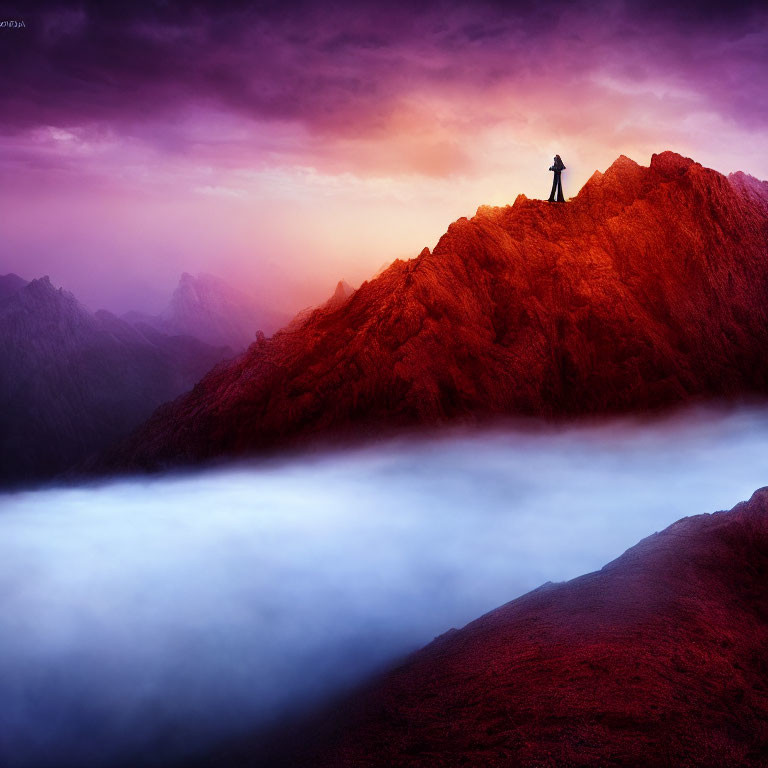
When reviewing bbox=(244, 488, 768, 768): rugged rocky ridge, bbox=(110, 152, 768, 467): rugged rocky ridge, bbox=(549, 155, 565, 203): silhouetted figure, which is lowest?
bbox=(244, 488, 768, 768): rugged rocky ridge

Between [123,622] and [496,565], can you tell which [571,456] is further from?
[123,622]

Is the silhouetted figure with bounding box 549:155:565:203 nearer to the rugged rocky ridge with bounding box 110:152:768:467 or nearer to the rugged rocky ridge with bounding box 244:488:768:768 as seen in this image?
the rugged rocky ridge with bounding box 110:152:768:467

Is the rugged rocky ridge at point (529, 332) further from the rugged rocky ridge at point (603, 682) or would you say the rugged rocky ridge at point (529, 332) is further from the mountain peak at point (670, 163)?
the rugged rocky ridge at point (603, 682)

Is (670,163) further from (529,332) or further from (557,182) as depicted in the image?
(529,332)

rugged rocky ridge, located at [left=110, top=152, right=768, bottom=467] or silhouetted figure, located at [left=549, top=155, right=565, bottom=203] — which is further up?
silhouetted figure, located at [left=549, top=155, right=565, bottom=203]

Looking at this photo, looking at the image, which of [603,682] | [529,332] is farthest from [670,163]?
[603,682]

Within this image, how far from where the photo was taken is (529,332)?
249ft

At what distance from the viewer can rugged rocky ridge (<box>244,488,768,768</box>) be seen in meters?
20.5

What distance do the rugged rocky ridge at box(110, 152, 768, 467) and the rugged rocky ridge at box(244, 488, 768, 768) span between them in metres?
41.3

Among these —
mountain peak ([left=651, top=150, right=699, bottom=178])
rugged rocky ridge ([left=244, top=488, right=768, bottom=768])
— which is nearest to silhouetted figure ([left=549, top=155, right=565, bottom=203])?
mountain peak ([left=651, top=150, right=699, bottom=178])

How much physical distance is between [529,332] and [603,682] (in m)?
56.4

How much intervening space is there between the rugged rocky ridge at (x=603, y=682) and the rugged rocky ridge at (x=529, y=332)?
4134 cm

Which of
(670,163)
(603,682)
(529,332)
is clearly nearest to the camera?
(603,682)

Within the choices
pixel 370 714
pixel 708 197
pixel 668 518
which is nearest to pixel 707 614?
pixel 370 714
